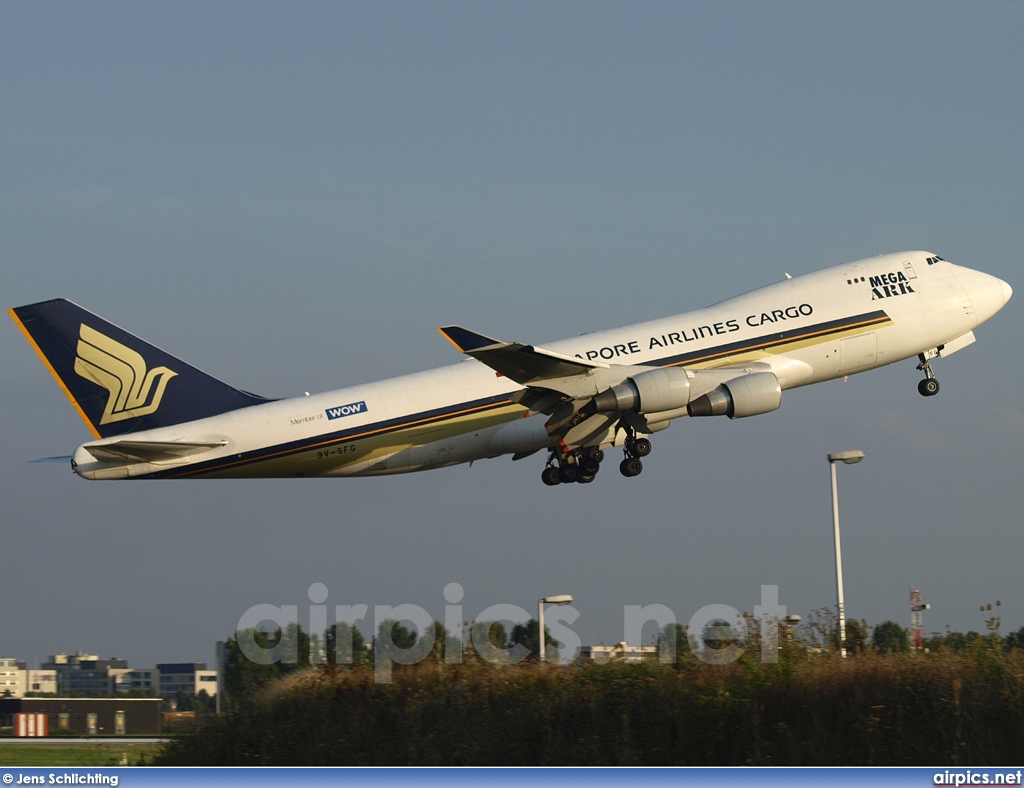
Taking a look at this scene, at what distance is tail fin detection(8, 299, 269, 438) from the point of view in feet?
131

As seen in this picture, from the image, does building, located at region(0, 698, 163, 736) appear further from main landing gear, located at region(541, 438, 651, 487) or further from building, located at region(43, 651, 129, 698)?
building, located at region(43, 651, 129, 698)

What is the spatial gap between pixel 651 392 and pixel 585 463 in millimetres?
5634

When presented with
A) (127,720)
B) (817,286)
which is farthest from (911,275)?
(127,720)

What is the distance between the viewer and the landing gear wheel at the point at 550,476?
142ft

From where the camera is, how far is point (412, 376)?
1583 inches

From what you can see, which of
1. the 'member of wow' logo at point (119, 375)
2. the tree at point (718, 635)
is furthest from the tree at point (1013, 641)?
the 'member of wow' logo at point (119, 375)

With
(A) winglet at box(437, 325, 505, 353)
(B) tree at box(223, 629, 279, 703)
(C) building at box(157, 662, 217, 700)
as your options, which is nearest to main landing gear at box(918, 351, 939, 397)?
(A) winglet at box(437, 325, 505, 353)

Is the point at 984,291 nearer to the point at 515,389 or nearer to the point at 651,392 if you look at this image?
the point at 651,392

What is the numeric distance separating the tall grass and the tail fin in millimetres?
13276

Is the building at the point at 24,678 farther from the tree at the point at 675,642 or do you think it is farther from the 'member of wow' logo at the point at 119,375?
the tree at the point at 675,642

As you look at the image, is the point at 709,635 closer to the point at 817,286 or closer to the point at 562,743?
the point at 562,743

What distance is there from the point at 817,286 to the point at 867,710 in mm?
23545

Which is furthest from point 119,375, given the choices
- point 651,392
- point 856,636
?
point 856,636

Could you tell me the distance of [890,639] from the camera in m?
23.6
